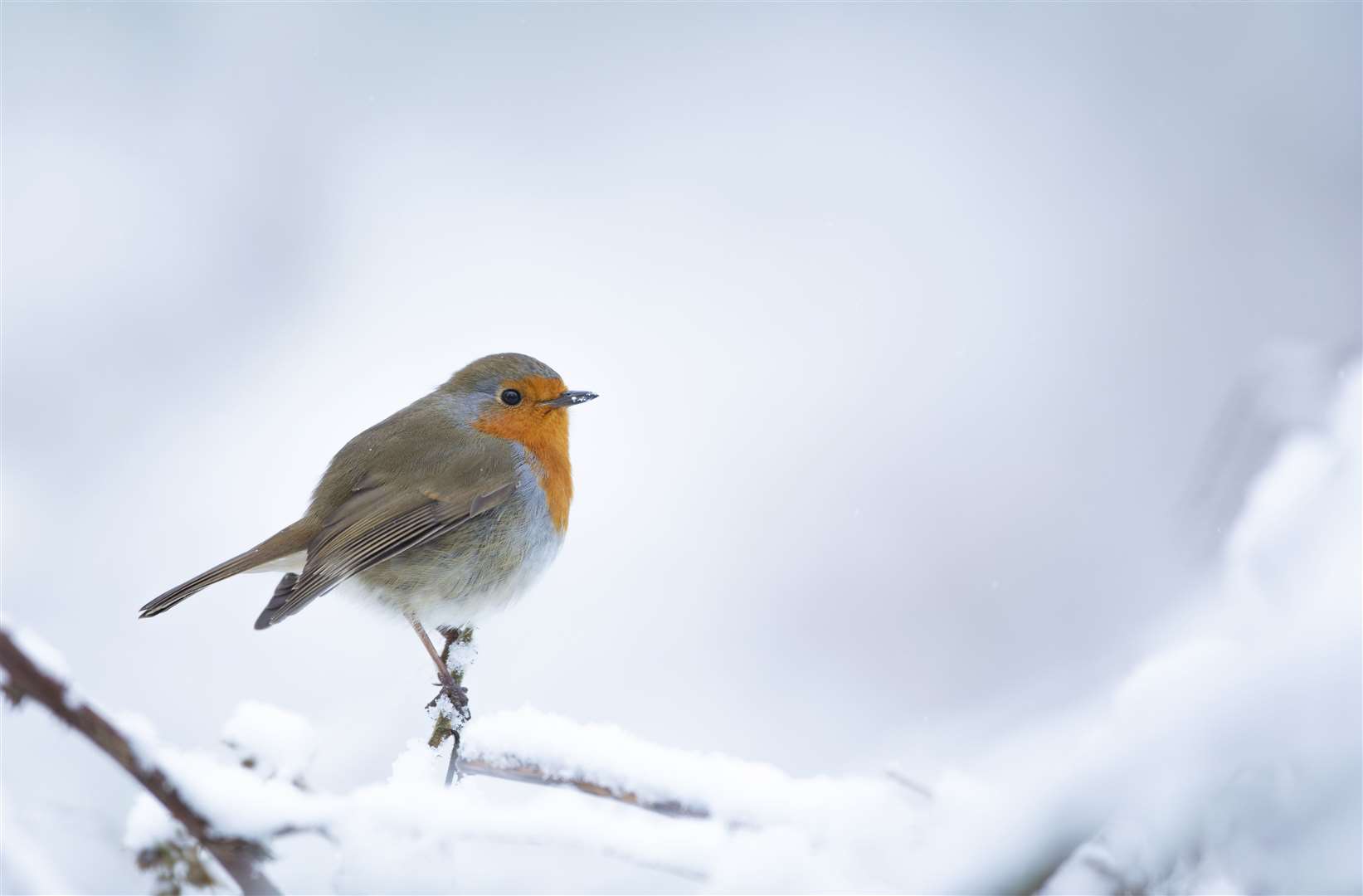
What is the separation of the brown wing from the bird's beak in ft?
0.68

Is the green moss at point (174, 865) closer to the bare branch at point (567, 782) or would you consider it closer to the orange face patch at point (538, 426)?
the bare branch at point (567, 782)

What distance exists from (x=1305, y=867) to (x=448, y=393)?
207 cm

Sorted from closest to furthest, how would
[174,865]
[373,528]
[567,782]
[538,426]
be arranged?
1. [174,865]
2. [567,782]
3. [373,528]
4. [538,426]

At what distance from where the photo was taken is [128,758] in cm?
84

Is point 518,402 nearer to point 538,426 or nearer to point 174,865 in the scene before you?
point 538,426

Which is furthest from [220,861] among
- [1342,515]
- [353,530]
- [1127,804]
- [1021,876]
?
[353,530]

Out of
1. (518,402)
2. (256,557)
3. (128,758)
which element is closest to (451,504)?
(518,402)

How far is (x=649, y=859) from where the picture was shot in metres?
1.04

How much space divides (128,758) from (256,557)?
1.36 m

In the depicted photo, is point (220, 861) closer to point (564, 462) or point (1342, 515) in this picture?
point (1342, 515)

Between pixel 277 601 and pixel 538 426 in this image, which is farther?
pixel 538 426

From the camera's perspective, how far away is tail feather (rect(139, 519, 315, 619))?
183 cm

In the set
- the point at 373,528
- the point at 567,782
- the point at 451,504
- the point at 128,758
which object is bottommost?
Result: the point at 128,758

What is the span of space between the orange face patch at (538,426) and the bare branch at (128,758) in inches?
63.9
